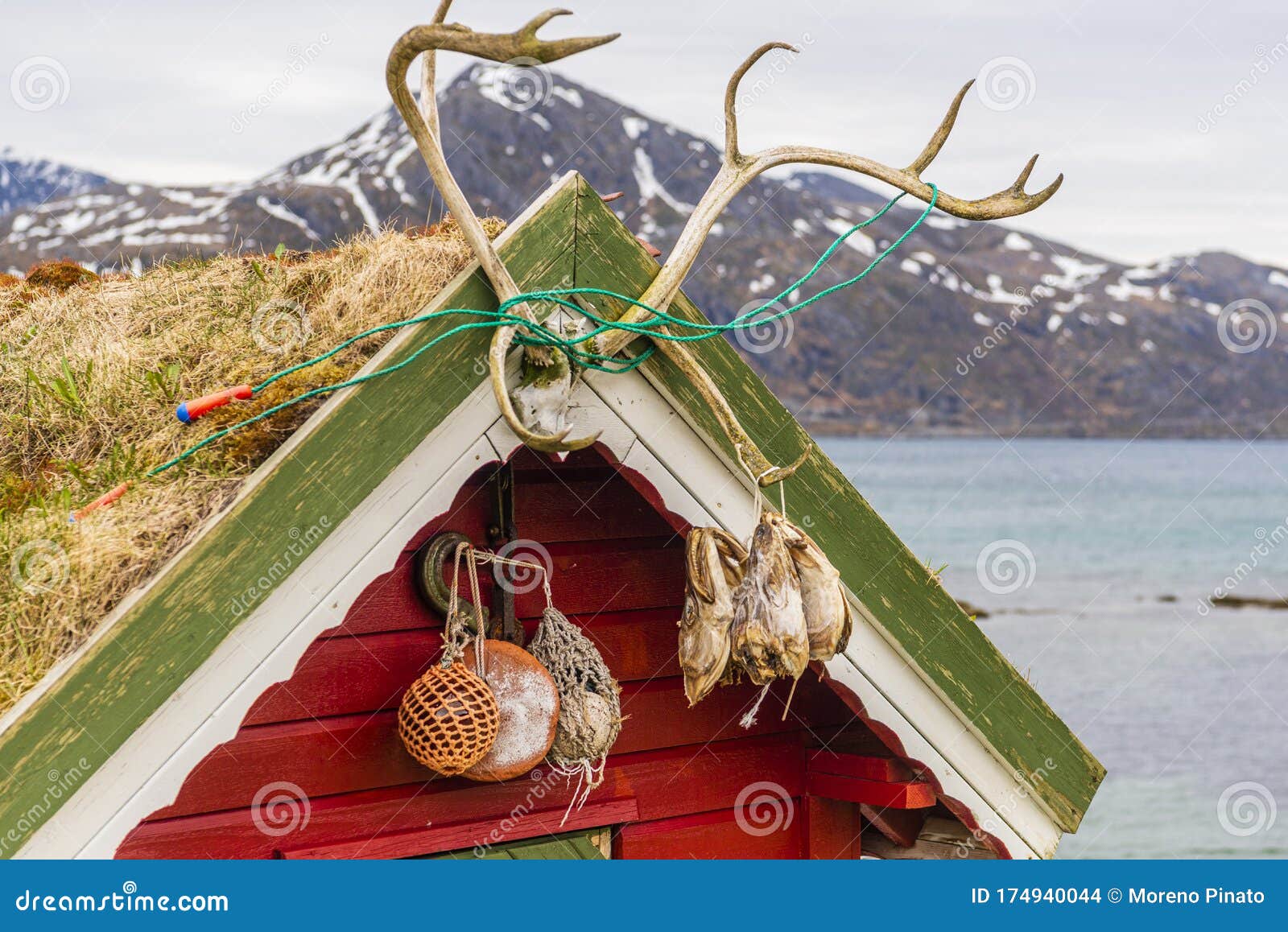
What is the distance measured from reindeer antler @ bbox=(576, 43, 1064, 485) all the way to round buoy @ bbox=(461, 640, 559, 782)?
813 mm

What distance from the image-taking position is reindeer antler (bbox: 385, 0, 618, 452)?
8.43 feet

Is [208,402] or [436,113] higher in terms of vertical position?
[436,113]

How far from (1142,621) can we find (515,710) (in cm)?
6948

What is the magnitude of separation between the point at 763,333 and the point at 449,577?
49.3 inches

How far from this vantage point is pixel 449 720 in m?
3.17

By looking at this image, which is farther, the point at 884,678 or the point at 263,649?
the point at 884,678

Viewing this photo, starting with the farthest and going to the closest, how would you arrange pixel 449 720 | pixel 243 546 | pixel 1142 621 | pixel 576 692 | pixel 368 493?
pixel 1142 621
pixel 576 692
pixel 449 720
pixel 368 493
pixel 243 546

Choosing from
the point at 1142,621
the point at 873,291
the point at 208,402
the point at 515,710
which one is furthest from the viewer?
the point at 873,291

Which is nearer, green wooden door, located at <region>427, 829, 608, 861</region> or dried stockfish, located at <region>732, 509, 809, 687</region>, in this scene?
dried stockfish, located at <region>732, 509, 809, 687</region>

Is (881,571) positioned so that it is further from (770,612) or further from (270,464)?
(270,464)

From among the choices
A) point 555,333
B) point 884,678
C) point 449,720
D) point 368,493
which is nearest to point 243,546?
point 368,493

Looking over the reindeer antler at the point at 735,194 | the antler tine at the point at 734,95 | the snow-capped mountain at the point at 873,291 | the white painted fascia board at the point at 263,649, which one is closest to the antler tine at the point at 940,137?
the reindeer antler at the point at 735,194

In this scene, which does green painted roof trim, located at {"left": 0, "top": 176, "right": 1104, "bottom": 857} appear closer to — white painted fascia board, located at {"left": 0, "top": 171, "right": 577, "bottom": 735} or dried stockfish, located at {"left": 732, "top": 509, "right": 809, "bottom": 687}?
white painted fascia board, located at {"left": 0, "top": 171, "right": 577, "bottom": 735}

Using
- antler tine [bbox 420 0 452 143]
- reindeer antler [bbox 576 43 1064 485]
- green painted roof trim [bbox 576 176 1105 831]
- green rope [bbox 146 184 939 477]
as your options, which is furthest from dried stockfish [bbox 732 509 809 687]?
antler tine [bbox 420 0 452 143]
